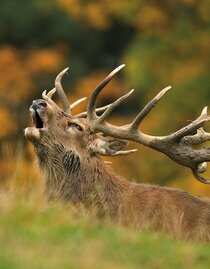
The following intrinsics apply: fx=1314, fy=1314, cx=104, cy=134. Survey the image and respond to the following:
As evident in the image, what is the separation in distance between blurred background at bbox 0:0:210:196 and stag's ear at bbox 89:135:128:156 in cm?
961

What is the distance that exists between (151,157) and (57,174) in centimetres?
1393

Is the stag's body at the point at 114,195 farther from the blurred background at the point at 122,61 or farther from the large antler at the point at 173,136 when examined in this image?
the blurred background at the point at 122,61

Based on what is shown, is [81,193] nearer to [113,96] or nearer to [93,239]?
[93,239]

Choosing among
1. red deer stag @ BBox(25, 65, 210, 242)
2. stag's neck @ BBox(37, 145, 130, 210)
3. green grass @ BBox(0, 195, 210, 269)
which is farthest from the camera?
stag's neck @ BBox(37, 145, 130, 210)

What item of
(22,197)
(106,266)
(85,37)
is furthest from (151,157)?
(106,266)

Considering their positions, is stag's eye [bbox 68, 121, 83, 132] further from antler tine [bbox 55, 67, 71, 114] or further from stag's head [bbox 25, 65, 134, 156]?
antler tine [bbox 55, 67, 71, 114]

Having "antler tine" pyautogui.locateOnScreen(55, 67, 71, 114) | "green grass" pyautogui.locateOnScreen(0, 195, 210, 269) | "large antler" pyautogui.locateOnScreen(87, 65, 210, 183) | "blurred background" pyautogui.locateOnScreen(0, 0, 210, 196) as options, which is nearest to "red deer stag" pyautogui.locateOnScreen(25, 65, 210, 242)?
"large antler" pyautogui.locateOnScreen(87, 65, 210, 183)

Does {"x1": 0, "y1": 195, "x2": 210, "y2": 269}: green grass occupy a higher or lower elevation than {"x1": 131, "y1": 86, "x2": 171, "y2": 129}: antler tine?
lower

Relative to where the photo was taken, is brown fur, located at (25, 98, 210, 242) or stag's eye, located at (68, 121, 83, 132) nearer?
brown fur, located at (25, 98, 210, 242)

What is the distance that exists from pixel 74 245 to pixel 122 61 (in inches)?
842

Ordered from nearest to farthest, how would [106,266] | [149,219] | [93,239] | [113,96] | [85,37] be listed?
[106,266] < [93,239] < [149,219] < [113,96] < [85,37]

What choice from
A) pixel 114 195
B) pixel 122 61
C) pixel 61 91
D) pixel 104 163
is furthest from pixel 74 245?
pixel 122 61

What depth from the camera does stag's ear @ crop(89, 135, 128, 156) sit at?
1153 cm

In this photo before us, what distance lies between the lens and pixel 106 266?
7.90 metres
